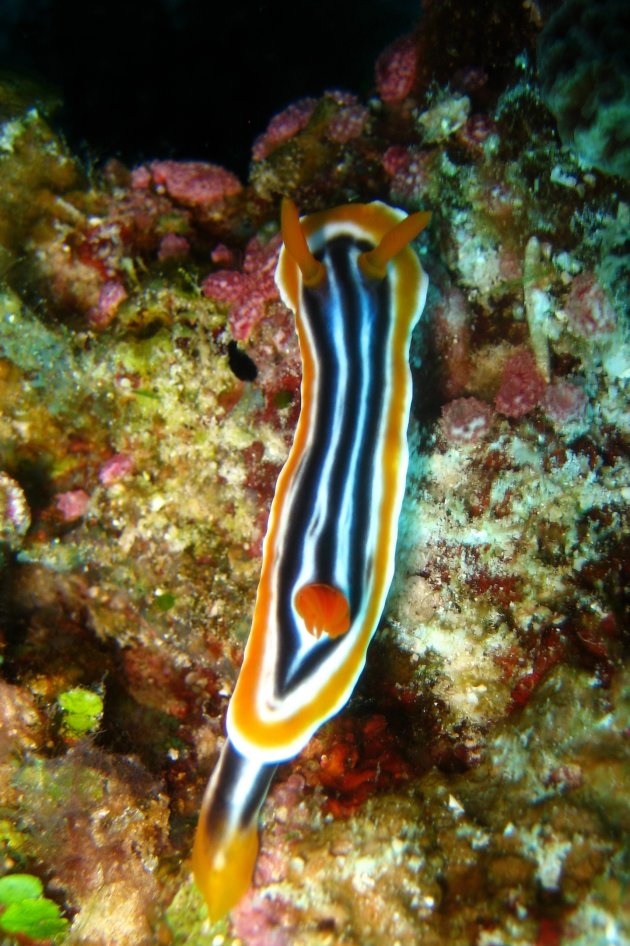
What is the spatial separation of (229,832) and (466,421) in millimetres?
2862

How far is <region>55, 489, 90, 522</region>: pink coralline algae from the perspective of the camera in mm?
4648

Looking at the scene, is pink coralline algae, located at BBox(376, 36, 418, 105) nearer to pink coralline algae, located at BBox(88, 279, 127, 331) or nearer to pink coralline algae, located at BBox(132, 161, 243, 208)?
pink coralline algae, located at BBox(132, 161, 243, 208)

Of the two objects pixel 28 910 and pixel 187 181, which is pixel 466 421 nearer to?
pixel 187 181

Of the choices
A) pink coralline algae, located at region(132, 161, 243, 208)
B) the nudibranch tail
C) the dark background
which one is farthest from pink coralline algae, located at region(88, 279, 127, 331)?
the nudibranch tail

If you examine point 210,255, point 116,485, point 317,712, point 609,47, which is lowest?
point 317,712

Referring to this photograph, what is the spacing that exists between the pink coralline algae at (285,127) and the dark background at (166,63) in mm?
1350

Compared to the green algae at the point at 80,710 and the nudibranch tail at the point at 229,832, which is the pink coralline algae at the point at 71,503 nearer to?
the green algae at the point at 80,710

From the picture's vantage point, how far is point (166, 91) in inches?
232

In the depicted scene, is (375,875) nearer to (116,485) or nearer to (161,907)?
(161,907)

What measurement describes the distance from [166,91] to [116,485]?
411 cm

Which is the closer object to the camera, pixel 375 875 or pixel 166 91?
pixel 375 875

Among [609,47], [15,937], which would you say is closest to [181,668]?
[15,937]

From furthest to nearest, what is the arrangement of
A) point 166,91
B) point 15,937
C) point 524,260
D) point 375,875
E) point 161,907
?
1. point 166,91
2. point 524,260
3. point 161,907
4. point 15,937
5. point 375,875

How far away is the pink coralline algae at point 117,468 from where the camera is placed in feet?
14.8
